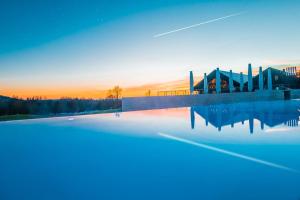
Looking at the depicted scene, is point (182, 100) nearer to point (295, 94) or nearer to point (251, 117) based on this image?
point (251, 117)

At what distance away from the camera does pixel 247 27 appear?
14336 mm

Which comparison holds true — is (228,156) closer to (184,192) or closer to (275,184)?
(275,184)

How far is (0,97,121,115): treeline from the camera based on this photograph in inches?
1000

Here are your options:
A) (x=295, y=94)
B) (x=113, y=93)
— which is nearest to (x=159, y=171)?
(x=295, y=94)

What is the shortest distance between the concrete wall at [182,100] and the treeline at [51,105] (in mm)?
12551

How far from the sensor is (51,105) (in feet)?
110

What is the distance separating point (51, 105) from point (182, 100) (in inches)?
1072

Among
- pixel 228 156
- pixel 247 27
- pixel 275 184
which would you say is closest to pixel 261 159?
pixel 228 156

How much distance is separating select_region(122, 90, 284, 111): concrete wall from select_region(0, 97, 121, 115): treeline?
12551 millimetres

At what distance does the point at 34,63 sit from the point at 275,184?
19630mm

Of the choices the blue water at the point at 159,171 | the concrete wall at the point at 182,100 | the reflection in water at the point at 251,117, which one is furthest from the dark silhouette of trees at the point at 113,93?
the blue water at the point at 159,171

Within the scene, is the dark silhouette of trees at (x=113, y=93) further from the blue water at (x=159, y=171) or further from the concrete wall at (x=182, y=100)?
the blue water at (x=159, y=171)

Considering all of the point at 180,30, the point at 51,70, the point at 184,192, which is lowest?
the point at 184,192

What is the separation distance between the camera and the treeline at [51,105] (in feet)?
83.3
